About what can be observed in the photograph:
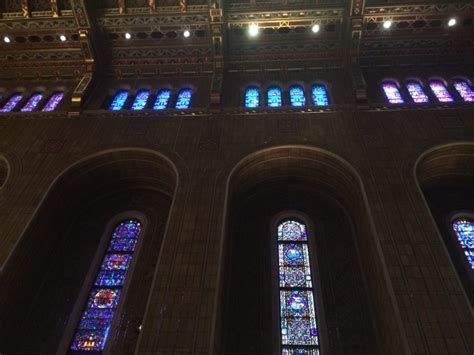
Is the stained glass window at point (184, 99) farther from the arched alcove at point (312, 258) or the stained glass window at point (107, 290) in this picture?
the stained glass window at point (107, 290)

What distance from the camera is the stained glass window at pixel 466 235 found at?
31.1 ft

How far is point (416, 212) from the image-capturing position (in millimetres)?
8938

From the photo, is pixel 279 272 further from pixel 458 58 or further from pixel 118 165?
pixel 458 58

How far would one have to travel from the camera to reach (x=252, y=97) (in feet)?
43.2

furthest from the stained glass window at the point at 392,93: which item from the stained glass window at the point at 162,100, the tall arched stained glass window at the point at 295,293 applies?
the stained glass window at the point at 162,100

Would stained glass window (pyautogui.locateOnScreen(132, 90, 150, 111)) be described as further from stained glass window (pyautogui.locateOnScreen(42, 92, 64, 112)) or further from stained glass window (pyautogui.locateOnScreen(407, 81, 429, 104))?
stained glass window (pyautogui.locateOnScreen(407, 81, 429, 104))

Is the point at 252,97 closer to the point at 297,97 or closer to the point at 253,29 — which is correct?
the point at 297,97

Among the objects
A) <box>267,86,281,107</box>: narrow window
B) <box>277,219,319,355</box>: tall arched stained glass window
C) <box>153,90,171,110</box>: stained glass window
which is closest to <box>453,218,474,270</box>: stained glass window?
<box>277,219,319,355</box>: tall arched stained glass window

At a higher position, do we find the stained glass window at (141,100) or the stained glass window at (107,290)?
the stained glass window at (141,100)

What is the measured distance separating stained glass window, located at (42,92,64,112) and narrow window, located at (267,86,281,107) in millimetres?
6581

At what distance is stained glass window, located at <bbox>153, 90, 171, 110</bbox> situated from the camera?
13027mm

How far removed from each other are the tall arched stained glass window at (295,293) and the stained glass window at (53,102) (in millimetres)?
8000

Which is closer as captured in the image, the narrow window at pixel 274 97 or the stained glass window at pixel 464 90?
the stained glass window at pixel 464 90

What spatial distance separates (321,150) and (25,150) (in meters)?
7.83
